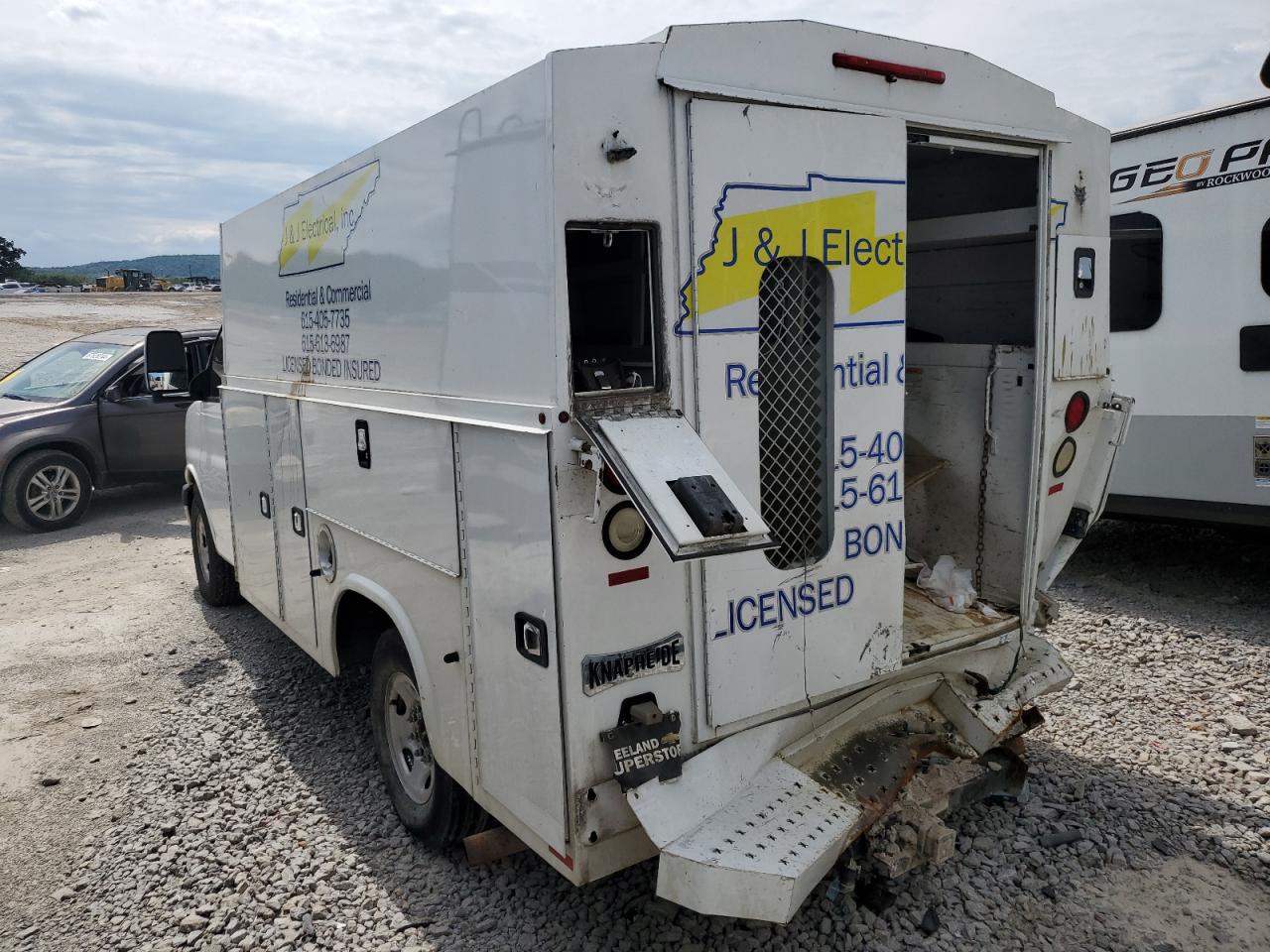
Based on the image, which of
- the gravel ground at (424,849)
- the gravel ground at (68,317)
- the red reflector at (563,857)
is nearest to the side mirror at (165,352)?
the gravel ground at (424,849)

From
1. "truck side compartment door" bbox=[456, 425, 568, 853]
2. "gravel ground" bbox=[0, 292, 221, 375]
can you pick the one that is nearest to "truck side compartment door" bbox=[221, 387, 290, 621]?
"truck side compartment door" bbox=[456, 425, 568, 853]

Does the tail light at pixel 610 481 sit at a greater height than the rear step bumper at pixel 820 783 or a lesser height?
greater

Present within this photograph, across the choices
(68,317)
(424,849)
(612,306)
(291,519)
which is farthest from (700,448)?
(68,317)

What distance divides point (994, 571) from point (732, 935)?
6.07ft

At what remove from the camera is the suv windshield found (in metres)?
10.2

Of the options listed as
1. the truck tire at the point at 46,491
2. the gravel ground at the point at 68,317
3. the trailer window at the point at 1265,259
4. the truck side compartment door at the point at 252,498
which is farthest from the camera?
the gravel ground at the point at 68,317

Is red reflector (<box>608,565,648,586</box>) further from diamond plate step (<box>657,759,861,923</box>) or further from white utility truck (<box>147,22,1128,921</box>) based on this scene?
diamond plate step (<box>657,759,861,923</box>)

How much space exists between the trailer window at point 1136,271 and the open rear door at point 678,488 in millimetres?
4911

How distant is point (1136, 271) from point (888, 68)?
412 centimetres

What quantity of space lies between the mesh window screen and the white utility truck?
1 centimetres

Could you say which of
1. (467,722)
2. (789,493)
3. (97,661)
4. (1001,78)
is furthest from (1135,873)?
(97,661)

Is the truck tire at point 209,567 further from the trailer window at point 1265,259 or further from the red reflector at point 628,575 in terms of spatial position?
the trailer window at point 1265,259

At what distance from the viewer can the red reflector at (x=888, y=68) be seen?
3.00 m

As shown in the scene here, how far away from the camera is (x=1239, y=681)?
5.05 meters
